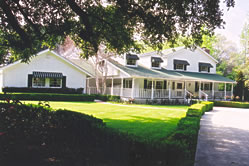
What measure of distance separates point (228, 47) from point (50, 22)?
181 ft

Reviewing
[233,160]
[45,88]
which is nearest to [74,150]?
[233,160]

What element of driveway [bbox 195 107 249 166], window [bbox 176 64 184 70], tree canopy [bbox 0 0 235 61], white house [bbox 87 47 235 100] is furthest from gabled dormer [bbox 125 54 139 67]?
driveway [bbox 195 107 249 166]

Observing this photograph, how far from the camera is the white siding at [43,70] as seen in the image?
79.8 ft

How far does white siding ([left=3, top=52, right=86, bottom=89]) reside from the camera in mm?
24312

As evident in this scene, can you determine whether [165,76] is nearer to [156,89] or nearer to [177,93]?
[156,89]

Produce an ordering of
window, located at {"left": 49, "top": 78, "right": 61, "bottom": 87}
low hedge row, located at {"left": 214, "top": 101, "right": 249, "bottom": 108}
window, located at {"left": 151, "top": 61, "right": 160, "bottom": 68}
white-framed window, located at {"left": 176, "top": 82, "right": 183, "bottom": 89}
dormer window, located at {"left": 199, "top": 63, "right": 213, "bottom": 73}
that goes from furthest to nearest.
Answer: dormer window, located at {"left": 199, "top": 63, "right": 213, "bottom": 73} → white-framed window, located at {"left": 176, "top": 82, "right": 183, "bottom": 89} → window, located at {"left": 151, "top": 61, "right": 160, "bottom": 68} → low hedge row, located at {"left": 214, "top": 101, "right": 249, "bottom": 108} → window, located at {"left": 49, "top": 78, "right": 61, "bottom": 87}

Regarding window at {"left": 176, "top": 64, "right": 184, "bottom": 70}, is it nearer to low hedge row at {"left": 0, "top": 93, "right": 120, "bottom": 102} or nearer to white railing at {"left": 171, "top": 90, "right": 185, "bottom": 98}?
white railing at {"left": 171, "top": 90, "right": 185, "bottom": 98}

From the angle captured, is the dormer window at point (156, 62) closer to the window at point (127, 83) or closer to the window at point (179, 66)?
the window at point (179, 66)

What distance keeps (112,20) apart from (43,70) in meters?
17.1

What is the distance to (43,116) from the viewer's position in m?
7.21

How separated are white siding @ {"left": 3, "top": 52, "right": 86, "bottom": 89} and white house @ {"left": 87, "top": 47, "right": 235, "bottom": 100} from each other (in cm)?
398

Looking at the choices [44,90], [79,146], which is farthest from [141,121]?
[44,90]

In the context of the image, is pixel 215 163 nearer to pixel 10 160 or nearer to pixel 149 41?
pixel 10 160

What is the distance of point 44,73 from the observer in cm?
2542
